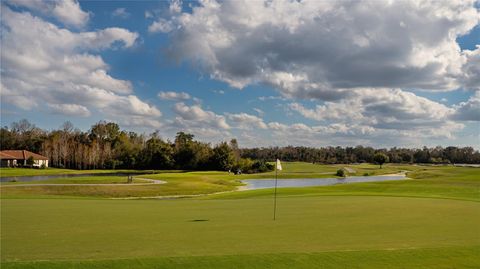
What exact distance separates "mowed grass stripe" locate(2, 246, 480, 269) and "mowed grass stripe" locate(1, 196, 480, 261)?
0.42 m

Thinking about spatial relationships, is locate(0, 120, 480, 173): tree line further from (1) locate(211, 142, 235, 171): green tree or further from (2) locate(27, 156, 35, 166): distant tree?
(2) locate(27, 156, 35, 166): distant tree

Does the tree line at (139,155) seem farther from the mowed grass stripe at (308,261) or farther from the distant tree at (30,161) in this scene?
the mowed grass stripe at (308,261)

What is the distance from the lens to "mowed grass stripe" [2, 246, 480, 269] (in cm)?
849

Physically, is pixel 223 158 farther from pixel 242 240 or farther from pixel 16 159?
pixel 242 240

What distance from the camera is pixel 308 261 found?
29.9 ft

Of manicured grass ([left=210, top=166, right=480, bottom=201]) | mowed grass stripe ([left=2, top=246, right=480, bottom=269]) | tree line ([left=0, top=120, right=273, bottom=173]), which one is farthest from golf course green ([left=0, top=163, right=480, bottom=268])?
tree line ([left=0, top=120, right=273, bottom=173])

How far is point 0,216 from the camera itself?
16125 mm

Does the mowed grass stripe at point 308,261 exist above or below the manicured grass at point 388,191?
above

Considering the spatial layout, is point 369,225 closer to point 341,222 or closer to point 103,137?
point 341,222

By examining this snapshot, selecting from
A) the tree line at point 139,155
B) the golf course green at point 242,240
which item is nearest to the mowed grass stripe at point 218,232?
the golf course green at point 242,240

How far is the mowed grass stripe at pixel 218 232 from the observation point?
985cm

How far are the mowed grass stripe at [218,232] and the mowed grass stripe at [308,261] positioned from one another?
0.42 m

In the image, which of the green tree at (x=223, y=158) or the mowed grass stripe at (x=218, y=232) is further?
the green tree at (x=223, y=158)

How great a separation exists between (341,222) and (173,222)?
6003mm
